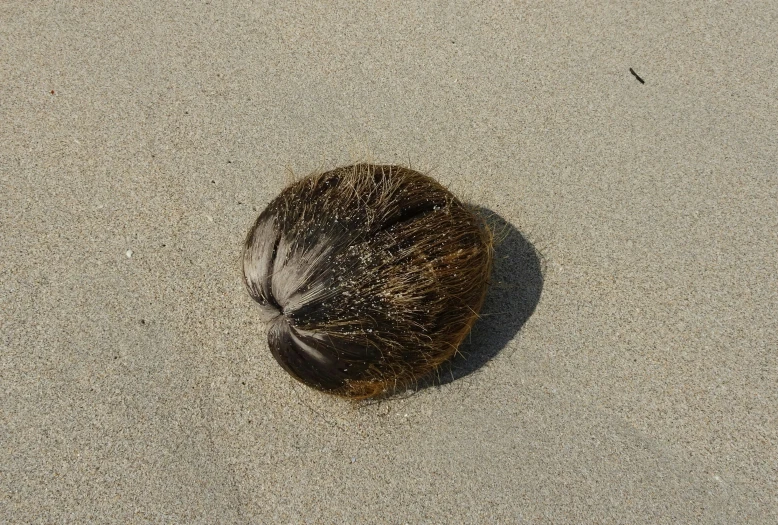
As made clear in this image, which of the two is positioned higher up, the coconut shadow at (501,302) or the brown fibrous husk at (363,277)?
the brown fibrous husk at (363,277)

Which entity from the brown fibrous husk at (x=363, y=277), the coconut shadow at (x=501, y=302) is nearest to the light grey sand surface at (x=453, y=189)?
the coconut shadow at (x=501, y=302)

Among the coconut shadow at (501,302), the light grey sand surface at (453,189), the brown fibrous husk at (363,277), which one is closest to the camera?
the brown fibrous husk at (363,277)

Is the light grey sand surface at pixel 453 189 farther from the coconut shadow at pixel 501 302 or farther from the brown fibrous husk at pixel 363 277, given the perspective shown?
the brown fibrous husk at pixel 363 277

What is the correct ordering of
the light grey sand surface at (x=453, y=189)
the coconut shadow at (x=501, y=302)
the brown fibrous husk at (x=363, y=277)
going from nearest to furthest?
1. the brown fibrous husk at (x=363, y=277)
2. the light grey sand surface at (x=453, y=189)
3. the coconut shadow at (x=501, y=302)

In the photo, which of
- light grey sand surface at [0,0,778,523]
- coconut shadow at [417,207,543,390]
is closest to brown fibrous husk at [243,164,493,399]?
coconut shadow at [417,207,543,390]

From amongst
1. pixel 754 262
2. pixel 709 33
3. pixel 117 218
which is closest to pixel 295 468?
pixel 117 218

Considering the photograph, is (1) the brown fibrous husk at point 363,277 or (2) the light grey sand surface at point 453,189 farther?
(2) the light grey sand surface at point 453,189

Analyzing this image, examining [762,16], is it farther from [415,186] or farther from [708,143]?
[415,186]
